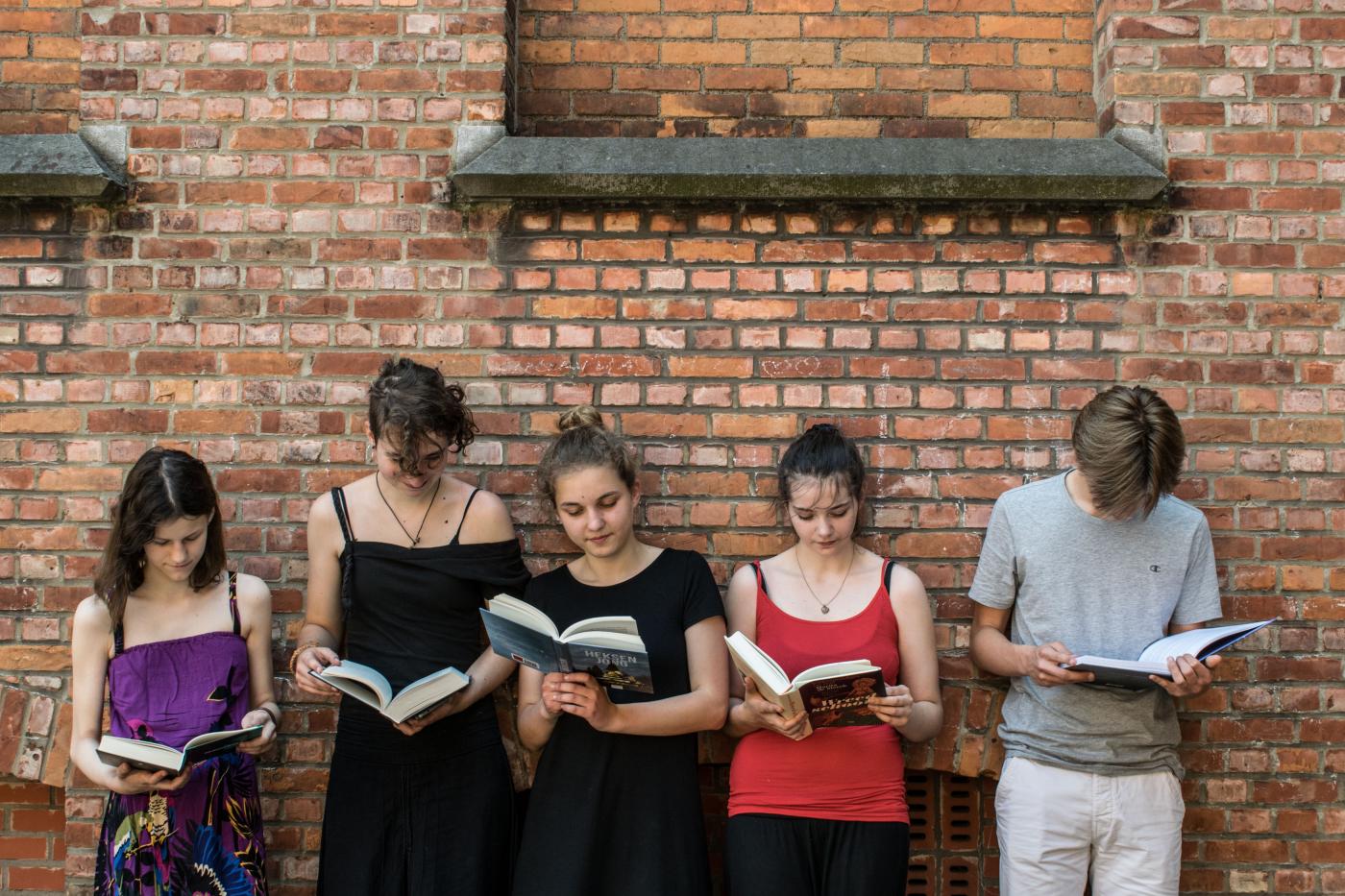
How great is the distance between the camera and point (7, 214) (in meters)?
3.73

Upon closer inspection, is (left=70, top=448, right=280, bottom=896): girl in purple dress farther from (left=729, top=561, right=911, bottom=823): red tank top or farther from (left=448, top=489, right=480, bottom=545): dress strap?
(left=729, top=561, right=911, bottom=823): red tank top

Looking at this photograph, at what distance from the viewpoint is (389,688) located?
301cm

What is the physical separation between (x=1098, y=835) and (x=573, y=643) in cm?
169

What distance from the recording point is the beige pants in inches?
128

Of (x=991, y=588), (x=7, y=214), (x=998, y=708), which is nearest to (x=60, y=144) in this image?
(x=7, y=214)

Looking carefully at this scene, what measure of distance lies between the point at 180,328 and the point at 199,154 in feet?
1.92

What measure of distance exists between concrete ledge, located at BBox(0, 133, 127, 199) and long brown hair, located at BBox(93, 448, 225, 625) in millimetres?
1016

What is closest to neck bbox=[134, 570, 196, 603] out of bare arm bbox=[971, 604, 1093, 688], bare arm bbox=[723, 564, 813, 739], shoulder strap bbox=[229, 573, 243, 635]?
shoulder strap bbox=[229, 573, 243, 635]

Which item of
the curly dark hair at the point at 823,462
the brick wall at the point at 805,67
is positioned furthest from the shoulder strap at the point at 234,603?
the brick wall at the point at 805,67

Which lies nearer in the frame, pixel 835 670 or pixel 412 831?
pixel 835 670

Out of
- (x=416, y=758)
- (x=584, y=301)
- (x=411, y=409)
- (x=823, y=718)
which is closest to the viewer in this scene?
(x=823, y=718)

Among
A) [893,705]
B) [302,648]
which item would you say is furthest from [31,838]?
[893,705]

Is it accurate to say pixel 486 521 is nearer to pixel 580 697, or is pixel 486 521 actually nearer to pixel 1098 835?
pixel 580 697

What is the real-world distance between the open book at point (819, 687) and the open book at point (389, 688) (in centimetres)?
80
